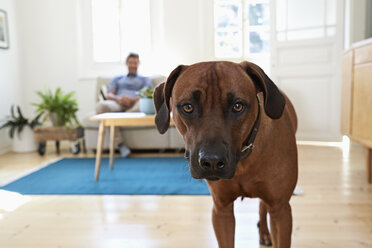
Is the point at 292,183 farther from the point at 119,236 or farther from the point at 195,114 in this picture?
the point at 119,236

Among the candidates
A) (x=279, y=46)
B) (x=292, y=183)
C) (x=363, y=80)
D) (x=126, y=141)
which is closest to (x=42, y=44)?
(x=126, y=141)

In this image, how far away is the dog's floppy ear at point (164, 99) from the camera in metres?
1.00

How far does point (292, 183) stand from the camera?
1.13 m

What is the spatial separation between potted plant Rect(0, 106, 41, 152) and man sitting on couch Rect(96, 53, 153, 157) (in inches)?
39.3

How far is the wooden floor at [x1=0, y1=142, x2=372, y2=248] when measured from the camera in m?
1.69

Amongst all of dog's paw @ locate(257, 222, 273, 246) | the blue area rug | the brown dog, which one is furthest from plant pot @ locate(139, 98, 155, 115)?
the brown dog

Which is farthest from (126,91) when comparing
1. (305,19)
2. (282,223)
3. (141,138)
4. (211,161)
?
(211,161)

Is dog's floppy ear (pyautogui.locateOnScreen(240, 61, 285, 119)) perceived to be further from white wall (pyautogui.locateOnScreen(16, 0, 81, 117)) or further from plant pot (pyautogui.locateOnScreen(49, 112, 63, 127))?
white wall (pyautogui.locateOnScreen(16, 0, 81, 117))

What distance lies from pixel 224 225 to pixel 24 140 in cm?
375

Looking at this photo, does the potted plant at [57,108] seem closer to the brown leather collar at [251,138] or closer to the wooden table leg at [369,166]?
the wooden table leg at [369,166]

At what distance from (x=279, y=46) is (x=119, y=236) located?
353cm

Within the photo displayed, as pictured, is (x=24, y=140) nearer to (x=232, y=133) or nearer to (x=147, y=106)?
(x=147, y=106)

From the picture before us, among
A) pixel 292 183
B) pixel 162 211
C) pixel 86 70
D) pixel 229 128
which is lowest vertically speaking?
pixel 162 211

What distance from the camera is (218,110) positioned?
2.79 feet
